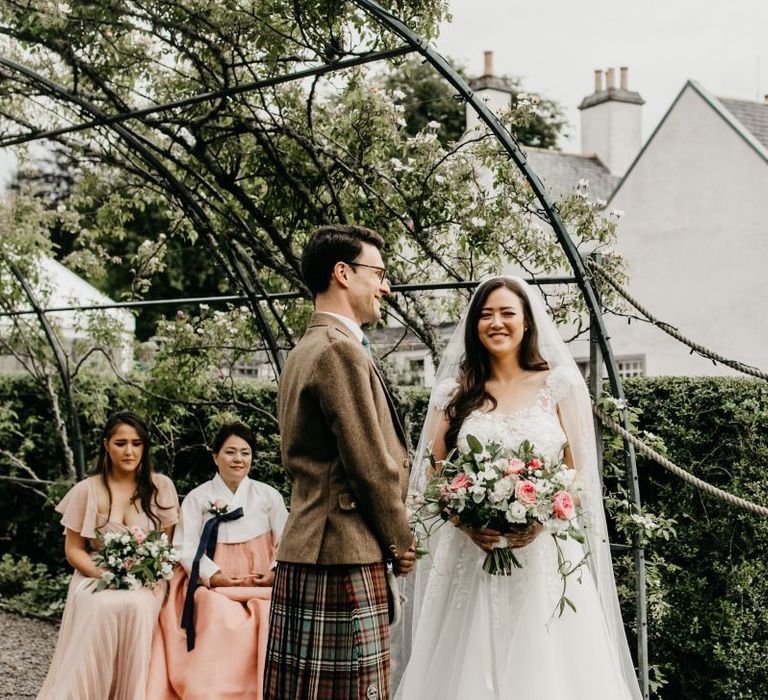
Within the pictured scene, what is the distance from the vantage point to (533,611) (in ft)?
11.3

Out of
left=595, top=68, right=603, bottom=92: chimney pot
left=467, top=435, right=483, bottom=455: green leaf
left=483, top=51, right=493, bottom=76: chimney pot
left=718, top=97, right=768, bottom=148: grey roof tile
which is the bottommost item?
left=467, top=435, right=483, bottom=455: green leaf

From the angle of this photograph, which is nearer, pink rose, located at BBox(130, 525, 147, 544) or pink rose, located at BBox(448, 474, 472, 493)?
pink rose, located at BBox(448, 474, 472, 493)

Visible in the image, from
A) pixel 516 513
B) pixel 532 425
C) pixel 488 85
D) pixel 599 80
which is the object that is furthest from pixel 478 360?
pixel 599 80

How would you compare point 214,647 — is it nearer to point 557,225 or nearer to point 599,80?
point 557,225

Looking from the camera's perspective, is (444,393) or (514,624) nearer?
(514,624)

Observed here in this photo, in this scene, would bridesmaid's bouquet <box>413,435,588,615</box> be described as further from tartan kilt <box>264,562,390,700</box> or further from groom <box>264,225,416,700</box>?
tartan kilt <box>264,562,390,700</box>

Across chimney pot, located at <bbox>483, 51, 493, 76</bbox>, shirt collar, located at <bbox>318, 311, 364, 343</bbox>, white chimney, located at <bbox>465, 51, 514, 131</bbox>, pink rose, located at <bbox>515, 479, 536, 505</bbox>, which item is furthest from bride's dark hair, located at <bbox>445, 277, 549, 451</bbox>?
chimney pot, located at <bbox>483, 51, 493, 76</bbox>

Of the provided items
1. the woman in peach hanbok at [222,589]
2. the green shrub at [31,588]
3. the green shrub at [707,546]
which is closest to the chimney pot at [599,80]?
the green shrub at [31,588]

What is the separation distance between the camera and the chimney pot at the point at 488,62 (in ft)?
59.1

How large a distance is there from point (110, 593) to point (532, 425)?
2404 millimetres

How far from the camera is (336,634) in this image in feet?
9.62

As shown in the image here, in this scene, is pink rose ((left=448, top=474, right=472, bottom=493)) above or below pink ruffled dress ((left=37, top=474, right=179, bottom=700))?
above

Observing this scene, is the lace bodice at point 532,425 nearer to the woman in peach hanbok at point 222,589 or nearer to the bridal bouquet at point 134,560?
the woman in peach hanbok at point 222,589

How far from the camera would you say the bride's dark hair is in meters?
3.76
